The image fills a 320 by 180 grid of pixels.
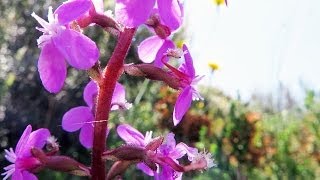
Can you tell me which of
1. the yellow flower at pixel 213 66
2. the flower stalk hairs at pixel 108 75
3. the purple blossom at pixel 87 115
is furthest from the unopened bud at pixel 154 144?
the yellow flower at pixel 213 66

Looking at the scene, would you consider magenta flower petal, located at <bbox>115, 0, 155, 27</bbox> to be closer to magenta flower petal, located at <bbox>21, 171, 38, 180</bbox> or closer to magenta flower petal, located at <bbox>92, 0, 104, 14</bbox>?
magenta flower petal, located at <bbox>92, 0, 104, 14</bbox>

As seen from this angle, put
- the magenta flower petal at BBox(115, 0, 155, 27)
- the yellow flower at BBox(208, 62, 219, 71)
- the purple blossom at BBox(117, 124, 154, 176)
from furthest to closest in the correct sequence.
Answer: the yellow flower at BBox(208, 62, 219, 71) → the purple blossom at BBox(117, 124, 154, 176) → the magenta flower petal at BBox(115, 0, 155, 27)

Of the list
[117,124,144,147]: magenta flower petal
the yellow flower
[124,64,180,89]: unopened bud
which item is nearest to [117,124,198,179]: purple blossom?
[117,124,144,147]: magenta flower petal

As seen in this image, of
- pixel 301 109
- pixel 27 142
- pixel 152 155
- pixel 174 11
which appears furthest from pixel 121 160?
pixel 301 109

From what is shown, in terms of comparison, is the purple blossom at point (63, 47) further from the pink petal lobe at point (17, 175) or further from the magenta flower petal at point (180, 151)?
the magenta flower petal at point (180, 151)

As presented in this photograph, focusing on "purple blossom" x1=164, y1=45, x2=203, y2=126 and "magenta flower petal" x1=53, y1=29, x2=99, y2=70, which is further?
"purple blossom" x1=164, y1=45, x2=203, y2=126

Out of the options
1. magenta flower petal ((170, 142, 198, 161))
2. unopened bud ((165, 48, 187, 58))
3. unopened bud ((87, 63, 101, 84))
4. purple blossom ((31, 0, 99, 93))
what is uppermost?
purple blossom ((31, 0, 99, 93))

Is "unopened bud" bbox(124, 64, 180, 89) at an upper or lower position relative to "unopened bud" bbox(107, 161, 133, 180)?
upper

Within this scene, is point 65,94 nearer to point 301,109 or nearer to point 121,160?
point 301,109

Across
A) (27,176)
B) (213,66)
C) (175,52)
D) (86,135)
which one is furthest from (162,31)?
(213,66)
